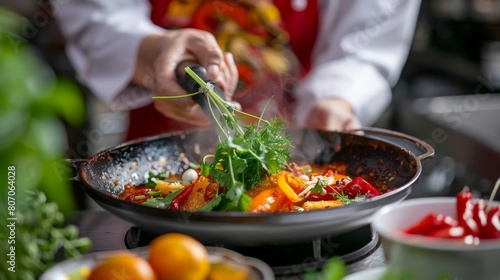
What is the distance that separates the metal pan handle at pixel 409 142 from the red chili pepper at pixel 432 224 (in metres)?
0.35

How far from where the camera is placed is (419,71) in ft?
12.7

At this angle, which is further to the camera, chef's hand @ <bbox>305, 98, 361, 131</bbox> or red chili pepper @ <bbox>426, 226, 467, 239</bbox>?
chef's hand @ <bbox>305, 98, 361, 131</bbox>

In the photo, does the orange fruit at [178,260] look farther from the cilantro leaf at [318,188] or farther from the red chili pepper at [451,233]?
the cilantro leaf at [318,188]

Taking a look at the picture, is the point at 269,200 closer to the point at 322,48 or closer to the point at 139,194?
the point at 139,194

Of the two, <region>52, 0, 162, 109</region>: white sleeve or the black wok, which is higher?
the black wok

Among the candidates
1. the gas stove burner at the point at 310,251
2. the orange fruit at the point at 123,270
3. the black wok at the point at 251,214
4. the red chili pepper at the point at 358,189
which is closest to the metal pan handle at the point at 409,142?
the black wok at the point at 251,214

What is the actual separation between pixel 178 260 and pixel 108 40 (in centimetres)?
140

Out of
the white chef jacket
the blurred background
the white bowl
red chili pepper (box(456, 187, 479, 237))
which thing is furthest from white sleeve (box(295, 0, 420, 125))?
the white bowl

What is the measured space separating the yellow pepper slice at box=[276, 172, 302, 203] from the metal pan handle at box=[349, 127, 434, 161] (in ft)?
0.83

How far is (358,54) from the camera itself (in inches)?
86.4

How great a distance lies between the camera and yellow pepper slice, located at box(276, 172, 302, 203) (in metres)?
1.12

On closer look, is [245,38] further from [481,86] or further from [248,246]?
[481,86]

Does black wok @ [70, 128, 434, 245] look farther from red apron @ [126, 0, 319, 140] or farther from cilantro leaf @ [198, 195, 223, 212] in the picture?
red apron @ [126, 0, 319, 140]

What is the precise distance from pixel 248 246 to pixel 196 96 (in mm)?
415
